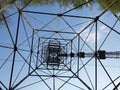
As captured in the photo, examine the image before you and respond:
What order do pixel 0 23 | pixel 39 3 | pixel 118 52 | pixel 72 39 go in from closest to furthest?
pixel 0 23, pixel 39 3, pixel 118 52, pixel 72 39

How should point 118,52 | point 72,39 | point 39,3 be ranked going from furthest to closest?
1. point 72,39
2. point 118,52
3. point 39,3

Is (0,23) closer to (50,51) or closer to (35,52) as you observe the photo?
(35,52)

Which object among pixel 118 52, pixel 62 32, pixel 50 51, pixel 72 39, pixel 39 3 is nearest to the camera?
pixel 39 3

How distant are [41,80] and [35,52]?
120 inches

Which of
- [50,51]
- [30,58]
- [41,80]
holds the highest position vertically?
[50,51]

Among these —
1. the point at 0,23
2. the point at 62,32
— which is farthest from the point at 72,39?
the point at 0,23

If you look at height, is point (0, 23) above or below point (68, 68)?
above

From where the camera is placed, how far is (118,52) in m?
12.6

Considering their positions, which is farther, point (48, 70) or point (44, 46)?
point (44, 46)

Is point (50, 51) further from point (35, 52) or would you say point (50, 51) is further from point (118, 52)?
point (118, 52)

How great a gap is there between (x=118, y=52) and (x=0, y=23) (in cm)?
575

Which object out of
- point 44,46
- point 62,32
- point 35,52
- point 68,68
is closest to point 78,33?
point 62,32

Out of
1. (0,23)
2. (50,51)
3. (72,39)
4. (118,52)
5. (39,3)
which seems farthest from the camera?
(50,51)

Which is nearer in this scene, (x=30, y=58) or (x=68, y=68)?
(x=30, y=58)
